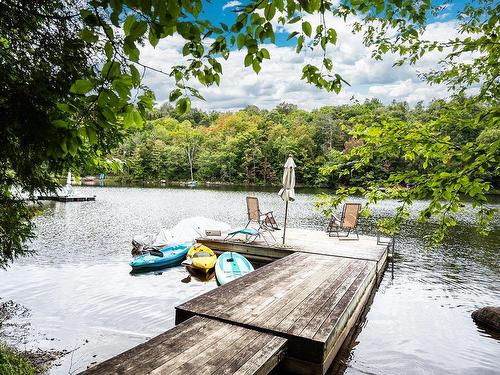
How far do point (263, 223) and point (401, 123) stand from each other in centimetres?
936

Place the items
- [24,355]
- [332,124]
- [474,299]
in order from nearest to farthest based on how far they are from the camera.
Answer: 1. [24,355]
2. [474,299]
3. [332,124]

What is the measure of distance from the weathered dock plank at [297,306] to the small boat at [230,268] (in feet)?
4.93

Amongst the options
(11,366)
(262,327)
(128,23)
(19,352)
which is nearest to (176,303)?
(19,352)

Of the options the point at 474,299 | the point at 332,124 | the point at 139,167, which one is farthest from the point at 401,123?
the point at 139,167

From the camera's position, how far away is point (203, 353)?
350 centimetres

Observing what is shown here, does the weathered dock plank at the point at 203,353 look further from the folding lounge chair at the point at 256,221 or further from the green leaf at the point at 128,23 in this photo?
the folding lounge chair at the point at 256,221

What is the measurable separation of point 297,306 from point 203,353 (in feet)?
6.57

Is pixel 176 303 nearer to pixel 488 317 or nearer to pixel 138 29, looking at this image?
pixel 488 317

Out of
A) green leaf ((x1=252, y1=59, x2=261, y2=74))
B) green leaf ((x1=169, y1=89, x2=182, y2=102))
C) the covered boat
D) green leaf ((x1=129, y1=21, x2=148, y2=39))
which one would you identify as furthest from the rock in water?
green leaf ((x1=129, y1=21, x2=148, y2=39))

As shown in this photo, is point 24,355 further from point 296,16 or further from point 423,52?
point 423,52

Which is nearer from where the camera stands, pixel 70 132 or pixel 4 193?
pixel 70 132

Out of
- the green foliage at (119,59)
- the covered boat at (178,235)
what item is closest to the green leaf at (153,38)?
the green foliage at (119,59)

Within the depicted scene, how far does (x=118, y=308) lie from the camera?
7.84 metres

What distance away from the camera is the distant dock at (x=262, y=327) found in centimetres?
331
